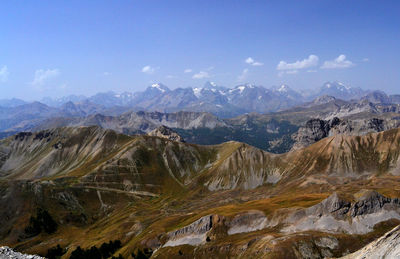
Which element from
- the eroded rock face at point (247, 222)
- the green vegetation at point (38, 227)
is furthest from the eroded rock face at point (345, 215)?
A: the green vegetation at point (38, 227)

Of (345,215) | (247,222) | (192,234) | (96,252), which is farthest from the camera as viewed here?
(96,252)

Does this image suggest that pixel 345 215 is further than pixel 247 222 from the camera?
No

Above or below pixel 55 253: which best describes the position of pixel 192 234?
above

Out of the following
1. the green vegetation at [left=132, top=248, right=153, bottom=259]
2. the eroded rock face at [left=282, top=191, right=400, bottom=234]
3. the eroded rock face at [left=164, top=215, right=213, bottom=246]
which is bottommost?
the green vegetation at [left=132, top=248, right=153, bottom=259]

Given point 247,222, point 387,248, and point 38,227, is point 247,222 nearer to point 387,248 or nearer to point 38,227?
point 387,248

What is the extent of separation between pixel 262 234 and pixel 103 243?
290ft

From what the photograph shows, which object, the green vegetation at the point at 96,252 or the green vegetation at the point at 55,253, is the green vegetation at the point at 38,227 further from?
the green vegetation at the point at 96,252

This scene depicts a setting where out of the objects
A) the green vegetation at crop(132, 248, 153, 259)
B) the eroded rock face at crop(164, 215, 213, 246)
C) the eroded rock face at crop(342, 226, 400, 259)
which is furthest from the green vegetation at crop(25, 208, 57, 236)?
the eroded rock face at crop(342, 226, 400, 259)

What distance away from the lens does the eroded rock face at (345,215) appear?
379 feet

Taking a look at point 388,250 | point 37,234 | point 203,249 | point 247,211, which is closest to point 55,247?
point 37,234

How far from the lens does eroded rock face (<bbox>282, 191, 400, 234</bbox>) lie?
115562mm

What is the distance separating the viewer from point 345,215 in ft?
397

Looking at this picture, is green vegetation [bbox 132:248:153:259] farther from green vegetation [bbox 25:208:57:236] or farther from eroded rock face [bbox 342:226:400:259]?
green vegetation [bbox 25:208:57:236]

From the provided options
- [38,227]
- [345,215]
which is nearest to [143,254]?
[345,215]
